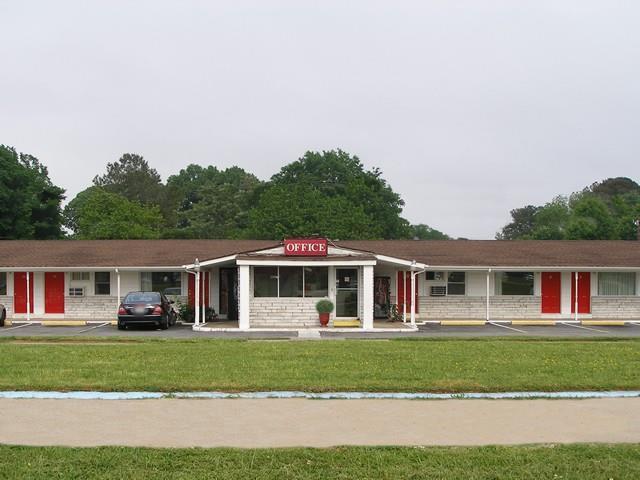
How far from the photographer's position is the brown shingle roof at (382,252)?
28403mm

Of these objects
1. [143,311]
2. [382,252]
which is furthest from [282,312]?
[382,252]

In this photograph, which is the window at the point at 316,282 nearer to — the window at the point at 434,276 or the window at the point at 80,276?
the window at the point at 434,276

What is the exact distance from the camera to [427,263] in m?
28.3

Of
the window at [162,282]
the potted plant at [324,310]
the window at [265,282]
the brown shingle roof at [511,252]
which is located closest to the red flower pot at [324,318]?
the potted plant at [324,310]

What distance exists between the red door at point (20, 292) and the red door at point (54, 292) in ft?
1.94

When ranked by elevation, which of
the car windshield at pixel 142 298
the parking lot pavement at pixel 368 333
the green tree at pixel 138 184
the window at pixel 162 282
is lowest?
the parking lot pavement at pixel 368 333

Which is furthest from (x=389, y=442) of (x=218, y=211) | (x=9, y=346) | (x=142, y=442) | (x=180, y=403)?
(x=218, y=211)

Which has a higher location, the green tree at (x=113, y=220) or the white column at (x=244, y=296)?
the green tree at (x=113, y=220)

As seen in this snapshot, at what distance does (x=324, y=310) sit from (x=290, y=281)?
5.90ft

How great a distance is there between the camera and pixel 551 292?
96.2 ft

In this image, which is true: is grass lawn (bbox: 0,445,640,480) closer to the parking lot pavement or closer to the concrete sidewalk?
the concrete sidewalk

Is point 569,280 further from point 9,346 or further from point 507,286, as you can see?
point 9,346

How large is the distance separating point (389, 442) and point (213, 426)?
7.05ft

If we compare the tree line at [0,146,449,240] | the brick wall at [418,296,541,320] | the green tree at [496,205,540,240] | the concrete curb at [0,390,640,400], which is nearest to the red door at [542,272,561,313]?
the brick wall at [418,296,541,320]
